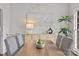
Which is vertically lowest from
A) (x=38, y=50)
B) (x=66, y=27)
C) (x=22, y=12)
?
(x=38, y=50)

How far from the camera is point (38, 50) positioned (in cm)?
114

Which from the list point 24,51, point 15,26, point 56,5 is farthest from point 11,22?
point 56,5

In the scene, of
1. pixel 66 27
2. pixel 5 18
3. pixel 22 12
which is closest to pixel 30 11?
pixel 22 12

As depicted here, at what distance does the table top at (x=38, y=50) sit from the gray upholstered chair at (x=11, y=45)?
0.17 ft

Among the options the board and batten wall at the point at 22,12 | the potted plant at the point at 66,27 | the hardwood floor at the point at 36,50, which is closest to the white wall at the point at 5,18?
the board and batten wall at the point at 22,12

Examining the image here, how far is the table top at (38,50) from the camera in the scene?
1100mm

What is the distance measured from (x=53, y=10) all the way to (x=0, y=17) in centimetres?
43

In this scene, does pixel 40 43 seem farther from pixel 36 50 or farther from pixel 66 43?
pixel 66 43

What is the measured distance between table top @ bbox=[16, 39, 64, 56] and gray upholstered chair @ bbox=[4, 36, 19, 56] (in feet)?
0.17

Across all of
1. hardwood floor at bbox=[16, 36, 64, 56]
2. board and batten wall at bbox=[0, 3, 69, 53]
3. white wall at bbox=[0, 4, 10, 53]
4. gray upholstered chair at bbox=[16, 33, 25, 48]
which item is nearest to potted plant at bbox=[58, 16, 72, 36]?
board and batten wall at bbox=[0, 3, 69, 53]

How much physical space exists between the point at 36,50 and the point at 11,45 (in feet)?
0.70

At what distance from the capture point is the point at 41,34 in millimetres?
1142

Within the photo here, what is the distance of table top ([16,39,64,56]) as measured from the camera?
1100 millimetres

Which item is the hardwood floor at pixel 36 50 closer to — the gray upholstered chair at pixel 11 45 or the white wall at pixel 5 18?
the gray upholstered chair at pixel 11 45
